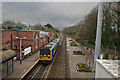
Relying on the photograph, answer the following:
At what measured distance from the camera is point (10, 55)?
30.2 feet

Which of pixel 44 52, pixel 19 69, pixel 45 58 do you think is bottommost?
pixel 19 69

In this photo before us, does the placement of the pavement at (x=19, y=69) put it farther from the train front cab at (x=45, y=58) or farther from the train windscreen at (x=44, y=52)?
the train windscreen at (x=44, y=52)

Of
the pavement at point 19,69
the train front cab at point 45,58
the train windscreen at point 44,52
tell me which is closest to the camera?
the pavement at point 19,69

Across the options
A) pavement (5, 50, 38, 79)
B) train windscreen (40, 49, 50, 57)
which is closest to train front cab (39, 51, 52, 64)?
train windscreen (40, 49, 50, 57)

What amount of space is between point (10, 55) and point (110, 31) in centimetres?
1376

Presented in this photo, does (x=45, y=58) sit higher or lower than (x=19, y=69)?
higher

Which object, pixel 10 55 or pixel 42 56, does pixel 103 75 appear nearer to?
pixel 10 55

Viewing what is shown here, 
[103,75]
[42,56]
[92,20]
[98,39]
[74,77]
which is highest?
[92,20]

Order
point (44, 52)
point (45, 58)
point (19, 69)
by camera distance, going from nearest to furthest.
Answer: point (19, 69) → point (44, 52) → point (45, 58)

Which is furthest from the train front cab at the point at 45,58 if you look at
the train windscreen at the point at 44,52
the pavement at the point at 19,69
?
the pavement at the point at 19,69

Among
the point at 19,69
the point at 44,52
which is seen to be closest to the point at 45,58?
the point at 44,52

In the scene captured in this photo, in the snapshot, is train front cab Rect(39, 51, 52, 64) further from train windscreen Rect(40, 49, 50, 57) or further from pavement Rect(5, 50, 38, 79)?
pavement Rect(5, 50, 38, 79)

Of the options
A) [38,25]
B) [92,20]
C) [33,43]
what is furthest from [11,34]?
[38,25]

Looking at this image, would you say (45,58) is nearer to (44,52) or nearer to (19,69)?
(44,52)
